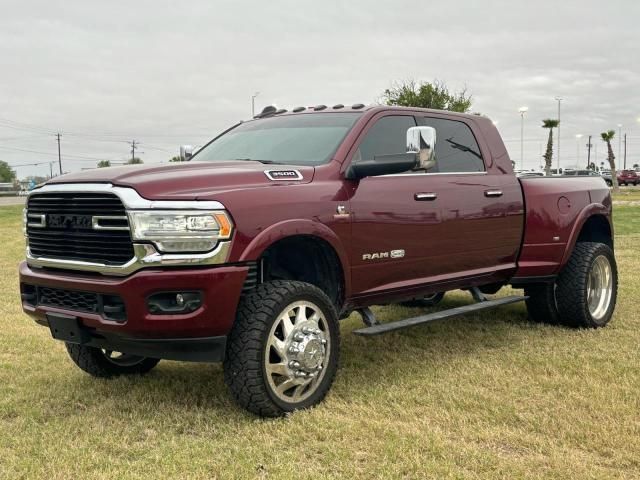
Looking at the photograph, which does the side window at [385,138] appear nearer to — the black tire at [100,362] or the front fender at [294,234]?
the front fender at [294,234]

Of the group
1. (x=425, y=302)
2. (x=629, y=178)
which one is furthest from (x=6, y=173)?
(x=425, y=302)

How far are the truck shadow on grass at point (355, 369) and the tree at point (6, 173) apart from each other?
125168 millimetres

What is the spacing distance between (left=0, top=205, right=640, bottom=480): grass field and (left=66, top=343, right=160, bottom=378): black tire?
0.09m

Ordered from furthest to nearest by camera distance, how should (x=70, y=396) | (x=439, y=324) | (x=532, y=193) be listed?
(x=439, y=324) < (x=532, y=193) < (x=70, y=396)

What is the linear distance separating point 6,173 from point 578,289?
13139cm

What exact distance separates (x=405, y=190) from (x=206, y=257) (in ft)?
5.72

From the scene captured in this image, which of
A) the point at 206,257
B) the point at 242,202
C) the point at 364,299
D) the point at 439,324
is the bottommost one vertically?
the point at 439,324

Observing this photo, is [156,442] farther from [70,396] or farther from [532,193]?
[532,193]

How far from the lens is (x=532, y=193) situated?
19.8 feet

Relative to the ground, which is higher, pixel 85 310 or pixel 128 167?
pixel 128 167

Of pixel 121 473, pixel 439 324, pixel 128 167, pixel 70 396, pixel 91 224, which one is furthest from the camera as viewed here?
pixel 439 324

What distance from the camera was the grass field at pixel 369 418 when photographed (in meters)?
3.37

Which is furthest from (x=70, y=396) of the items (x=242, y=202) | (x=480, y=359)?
(x=480, y=359)

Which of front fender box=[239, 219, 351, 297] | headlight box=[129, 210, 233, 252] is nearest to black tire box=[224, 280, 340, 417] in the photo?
front fender box=[239, 219, 351, 297]
